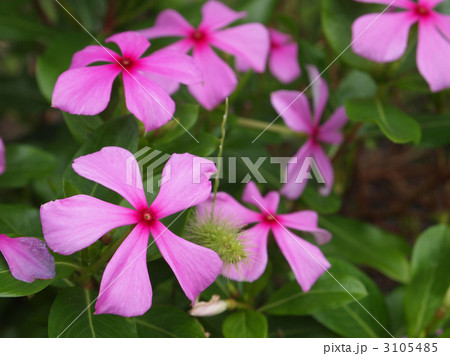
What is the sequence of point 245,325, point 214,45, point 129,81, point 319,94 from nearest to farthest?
point 129,81 < point 245,325 < point 214,45 < point 319,94

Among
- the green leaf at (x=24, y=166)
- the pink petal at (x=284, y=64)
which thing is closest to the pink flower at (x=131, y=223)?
the green leaf at (x=24, y=166)

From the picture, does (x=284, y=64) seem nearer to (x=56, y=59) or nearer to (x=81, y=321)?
(x=56, y=59)

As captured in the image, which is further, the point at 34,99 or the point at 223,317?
the point at 34,99

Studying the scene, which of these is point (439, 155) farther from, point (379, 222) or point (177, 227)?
point (177, 227)

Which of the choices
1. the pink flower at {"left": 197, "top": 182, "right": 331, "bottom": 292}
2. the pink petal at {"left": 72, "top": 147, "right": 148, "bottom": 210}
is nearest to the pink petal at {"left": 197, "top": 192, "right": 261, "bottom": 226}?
the pink flower at {"left": 197, "top": 182, "right": 331, "bottom": 292}

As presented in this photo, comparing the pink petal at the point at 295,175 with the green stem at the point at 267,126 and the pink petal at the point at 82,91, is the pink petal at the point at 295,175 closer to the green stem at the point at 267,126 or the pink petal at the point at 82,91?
the green stem at the point at 267,126

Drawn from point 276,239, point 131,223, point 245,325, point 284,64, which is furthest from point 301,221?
point 284,64

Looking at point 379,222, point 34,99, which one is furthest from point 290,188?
point 34,99
